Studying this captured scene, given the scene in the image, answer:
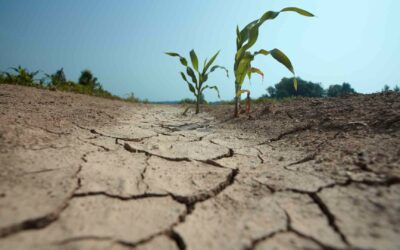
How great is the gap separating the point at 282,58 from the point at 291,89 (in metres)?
6.66

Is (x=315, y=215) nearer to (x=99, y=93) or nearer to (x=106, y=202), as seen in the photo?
(x=106, y=202)

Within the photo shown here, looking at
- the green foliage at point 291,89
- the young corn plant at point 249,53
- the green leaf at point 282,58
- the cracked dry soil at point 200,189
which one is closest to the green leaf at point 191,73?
the young corn plant at point 249,53

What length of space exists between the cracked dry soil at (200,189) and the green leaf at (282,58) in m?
0.74

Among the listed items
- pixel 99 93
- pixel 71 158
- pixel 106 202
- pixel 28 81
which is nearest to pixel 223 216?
pixel 106 202

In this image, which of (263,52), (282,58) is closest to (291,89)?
(263,52)

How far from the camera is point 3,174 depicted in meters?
1.01

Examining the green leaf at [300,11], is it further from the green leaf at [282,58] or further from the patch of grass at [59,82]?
the patch of grass at [59,82]

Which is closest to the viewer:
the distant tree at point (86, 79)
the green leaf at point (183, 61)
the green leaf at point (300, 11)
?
the green leaf at point (300, 11)

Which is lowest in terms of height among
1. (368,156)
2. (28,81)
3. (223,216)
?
(223,216)

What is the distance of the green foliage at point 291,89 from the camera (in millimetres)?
8477

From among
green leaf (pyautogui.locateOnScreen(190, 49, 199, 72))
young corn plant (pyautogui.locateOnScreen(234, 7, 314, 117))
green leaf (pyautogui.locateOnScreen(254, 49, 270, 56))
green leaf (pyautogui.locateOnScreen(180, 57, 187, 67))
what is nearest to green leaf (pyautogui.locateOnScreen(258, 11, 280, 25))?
young corn plant (pyautogui.locateOnScreen(234, 7, 314, 117))

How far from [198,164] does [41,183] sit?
30.2 inches

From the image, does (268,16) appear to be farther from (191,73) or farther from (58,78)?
(58,78)

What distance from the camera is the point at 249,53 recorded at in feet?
8.70
